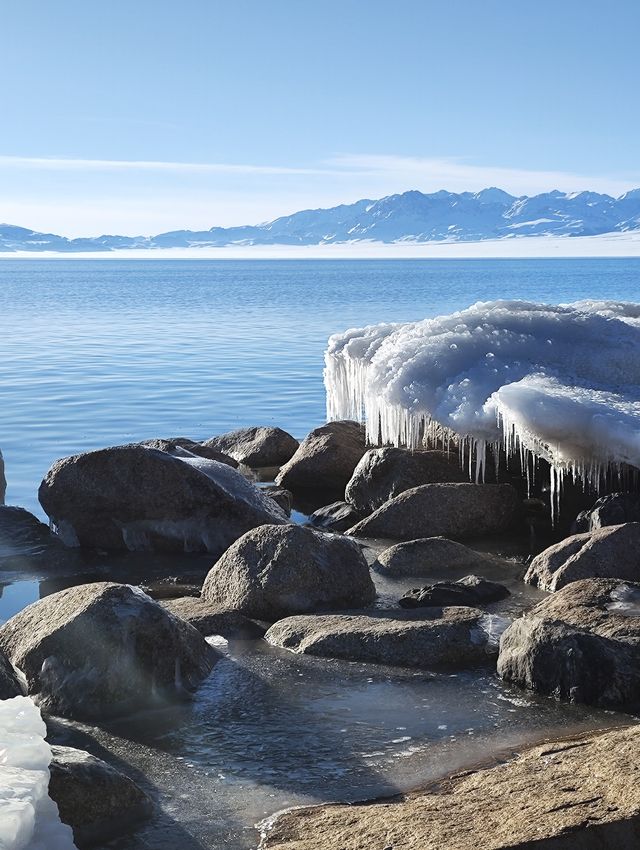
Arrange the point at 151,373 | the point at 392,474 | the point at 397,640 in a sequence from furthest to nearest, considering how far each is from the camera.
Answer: the point at 151,373, the point at 392,474, the point at 397,640

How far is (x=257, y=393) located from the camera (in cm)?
2738

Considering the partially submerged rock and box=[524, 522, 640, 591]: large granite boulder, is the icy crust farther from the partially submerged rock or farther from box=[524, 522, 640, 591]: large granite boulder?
box=[524, 522, 640, 591]: large granite boulder

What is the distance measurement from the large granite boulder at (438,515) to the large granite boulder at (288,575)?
2.67 m

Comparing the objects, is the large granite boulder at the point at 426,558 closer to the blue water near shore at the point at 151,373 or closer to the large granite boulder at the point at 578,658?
the large granite boulder at the point at 578,658

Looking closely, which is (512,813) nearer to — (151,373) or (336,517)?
(336,517)

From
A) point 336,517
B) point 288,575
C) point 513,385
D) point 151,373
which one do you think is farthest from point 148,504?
point 151,373

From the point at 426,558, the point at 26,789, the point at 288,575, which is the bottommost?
the point at 426,558

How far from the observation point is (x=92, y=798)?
19.1ft

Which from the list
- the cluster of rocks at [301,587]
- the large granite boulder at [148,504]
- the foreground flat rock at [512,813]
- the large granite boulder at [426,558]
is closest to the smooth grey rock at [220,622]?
the cluster of rocks at [301,587]

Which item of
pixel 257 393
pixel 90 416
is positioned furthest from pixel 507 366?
pixel 257 393

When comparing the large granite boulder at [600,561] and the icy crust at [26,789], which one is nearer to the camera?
the icy crust at [26,789]

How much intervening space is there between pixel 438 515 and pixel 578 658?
5159 mm

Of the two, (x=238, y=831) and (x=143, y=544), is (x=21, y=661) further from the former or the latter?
(x=143, y=544)

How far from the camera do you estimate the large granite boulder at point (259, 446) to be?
711 inches
